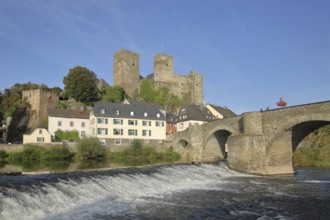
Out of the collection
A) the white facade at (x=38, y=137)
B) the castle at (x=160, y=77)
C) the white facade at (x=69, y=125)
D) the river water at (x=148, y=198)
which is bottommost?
the river water at (x=148, y=198)

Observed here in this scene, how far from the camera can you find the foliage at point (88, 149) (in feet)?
120

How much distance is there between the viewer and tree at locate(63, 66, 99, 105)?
187 feet

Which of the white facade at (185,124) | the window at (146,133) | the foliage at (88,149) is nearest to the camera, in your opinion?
the foliage at (88,149)

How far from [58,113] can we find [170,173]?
2941 cm

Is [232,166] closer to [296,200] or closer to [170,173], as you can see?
[170,173]

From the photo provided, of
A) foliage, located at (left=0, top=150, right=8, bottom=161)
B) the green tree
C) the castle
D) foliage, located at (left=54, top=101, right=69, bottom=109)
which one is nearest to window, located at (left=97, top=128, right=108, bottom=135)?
foliage, located at (left=0, top=150, right=8, bottom=161)

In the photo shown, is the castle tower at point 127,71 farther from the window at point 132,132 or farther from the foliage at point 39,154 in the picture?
the foliage at point 39,154

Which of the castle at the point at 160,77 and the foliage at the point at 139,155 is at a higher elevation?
the castle at the point at 160,77

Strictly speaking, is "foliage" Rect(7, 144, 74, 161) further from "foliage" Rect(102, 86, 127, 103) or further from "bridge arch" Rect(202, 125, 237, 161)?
"foliage" Rect(102, 86, 127, 103)

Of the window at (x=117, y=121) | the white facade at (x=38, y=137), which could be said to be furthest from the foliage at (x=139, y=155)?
the white facade at (x=38, y=137)

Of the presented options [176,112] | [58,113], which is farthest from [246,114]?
[176,112]

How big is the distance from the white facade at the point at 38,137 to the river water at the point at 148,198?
958 inches

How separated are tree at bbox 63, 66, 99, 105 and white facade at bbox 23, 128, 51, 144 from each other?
1651 cm

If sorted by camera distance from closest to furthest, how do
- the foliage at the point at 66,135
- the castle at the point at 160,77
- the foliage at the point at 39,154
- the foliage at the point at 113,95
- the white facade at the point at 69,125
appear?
the foliage at the point at 39,154, the foliage at the point at 66,135, the white facade at the point at 69,125, the foliage at the point at 113,95, the castle at the point at 160,77
